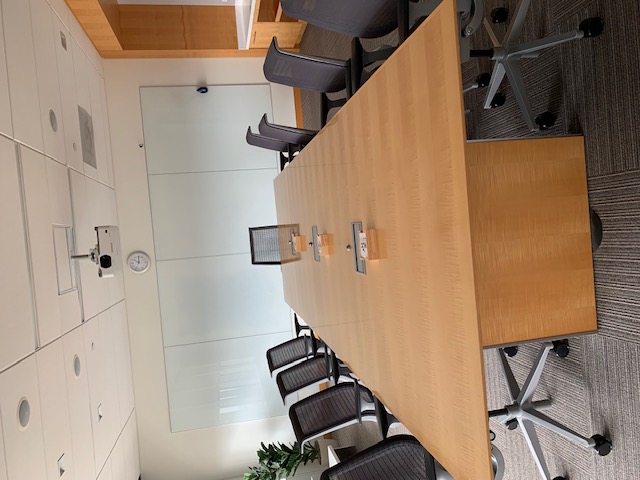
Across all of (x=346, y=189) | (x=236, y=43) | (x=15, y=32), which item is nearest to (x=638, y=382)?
(x=346, y=189)

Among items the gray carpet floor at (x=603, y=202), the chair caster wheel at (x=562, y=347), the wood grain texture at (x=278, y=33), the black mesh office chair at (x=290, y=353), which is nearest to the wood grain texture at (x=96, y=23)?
the wood grain texture at (x=278, y=33)

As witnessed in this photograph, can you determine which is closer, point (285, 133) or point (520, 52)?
point (520, 52)

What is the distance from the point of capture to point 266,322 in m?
5.35

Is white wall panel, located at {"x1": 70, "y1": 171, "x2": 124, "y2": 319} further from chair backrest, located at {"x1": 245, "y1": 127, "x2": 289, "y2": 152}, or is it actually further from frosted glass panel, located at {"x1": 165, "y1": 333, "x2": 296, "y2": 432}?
chair backrest, located at {"x1": 245, "y1": 127, "x2": 289, "y2": 152}

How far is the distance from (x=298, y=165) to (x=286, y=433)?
12.0ft

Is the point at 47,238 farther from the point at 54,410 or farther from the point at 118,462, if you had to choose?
the point at 118,462

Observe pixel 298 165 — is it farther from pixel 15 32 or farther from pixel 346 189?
pixel 15 32

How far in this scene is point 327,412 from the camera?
293cm

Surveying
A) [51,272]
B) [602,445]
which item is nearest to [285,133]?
[51,272]

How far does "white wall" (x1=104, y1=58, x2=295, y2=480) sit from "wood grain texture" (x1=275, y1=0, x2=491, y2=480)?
3.79 meters

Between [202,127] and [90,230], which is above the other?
[202,127]

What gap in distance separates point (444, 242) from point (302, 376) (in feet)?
9.36

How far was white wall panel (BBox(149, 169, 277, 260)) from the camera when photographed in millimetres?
5141

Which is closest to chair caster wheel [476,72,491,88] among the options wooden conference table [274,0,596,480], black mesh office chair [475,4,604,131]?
black mesh office chair [475,4,604,131]
